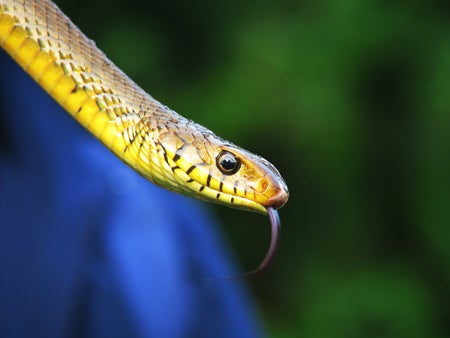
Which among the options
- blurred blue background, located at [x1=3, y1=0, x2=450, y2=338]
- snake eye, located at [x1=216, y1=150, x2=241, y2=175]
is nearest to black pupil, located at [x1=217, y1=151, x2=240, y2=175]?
snake eye, located at [x1=216, y1=150, x2=241, y2=175]

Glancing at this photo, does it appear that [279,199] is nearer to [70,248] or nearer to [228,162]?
[228,162]

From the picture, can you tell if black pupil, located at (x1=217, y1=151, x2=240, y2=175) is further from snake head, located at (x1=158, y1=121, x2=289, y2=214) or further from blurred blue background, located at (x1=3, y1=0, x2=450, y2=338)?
blurred blue background, located at (x1=3, y1=0, x2=450, y2=338)

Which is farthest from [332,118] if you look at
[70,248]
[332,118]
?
[70,248]

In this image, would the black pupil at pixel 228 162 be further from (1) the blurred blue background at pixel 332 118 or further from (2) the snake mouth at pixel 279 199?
(1) the blurred blue background at pixel 332 118

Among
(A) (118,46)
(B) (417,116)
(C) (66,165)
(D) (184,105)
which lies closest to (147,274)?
(C) (66,165)

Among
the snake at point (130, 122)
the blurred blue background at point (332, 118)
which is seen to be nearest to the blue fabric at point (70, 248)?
the blurred blue background at point (332, 118)
